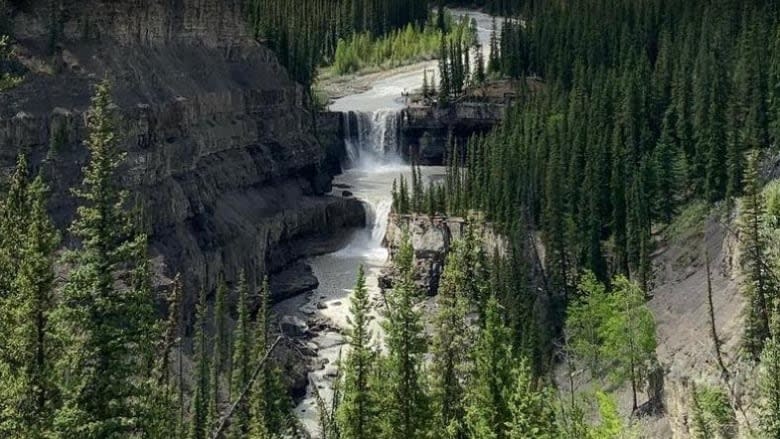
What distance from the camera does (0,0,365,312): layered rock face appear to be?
75750 millimetres

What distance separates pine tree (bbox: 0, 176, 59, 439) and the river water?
2221 cm

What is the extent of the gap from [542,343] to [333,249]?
40203mm

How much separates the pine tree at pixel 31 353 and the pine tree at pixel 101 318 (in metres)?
0.71

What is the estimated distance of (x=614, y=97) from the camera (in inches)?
4294

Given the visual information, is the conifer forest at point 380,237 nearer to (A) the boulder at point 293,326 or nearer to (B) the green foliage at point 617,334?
(B) the green foliage at point 617,334

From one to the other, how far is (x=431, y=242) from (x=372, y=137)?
49575mm

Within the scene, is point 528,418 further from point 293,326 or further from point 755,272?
point 293,326

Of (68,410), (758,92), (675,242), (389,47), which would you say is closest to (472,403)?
(68,410)

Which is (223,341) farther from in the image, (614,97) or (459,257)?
(614,97)

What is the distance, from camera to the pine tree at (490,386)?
3906cm

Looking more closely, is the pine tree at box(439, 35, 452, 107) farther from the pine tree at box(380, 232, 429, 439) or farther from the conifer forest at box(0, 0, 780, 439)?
the pine tree at box(380, 232, 429, 439)

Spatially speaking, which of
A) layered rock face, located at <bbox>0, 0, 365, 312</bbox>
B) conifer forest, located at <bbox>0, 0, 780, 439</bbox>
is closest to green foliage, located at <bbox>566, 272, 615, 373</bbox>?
conifer forest, located at <bbox>0, 0, 780, 439</bbox>

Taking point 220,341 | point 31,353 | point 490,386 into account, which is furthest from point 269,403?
point 31,353

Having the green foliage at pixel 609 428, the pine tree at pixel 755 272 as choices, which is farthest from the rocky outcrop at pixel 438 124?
the green foliage at pixel 609 428
